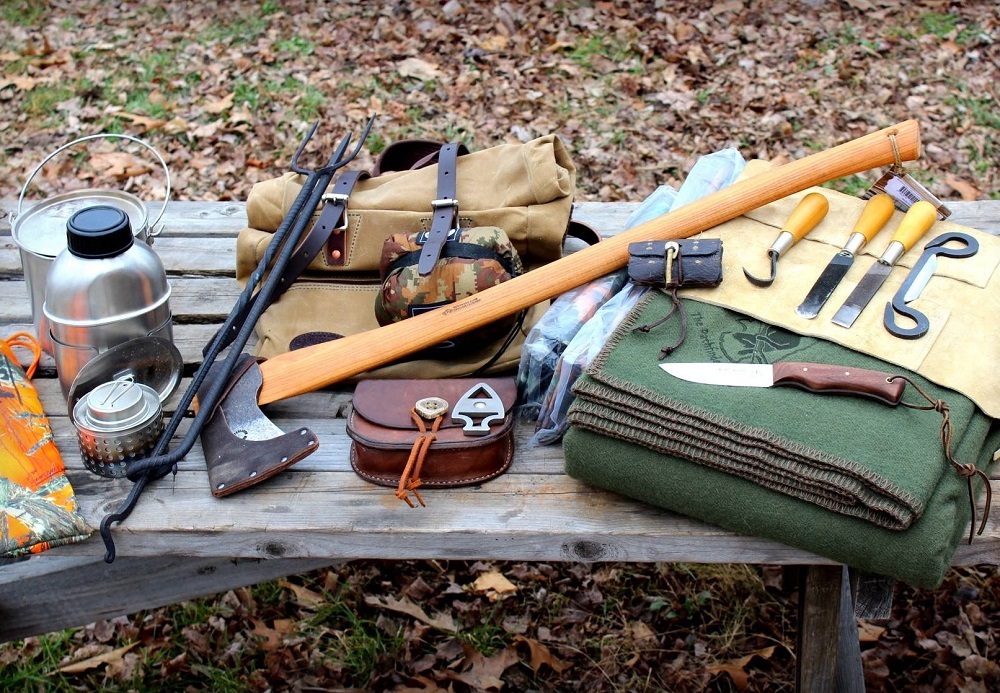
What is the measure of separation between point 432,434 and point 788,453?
2.07ft

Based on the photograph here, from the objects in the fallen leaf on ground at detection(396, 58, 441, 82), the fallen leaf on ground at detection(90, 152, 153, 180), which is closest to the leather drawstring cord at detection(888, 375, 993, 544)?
the fallen leaf on ground at detection(90, 152, 153, 180)

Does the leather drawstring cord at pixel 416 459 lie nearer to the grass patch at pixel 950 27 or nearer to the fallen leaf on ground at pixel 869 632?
the fallen leaf on ground at pixel 869 632

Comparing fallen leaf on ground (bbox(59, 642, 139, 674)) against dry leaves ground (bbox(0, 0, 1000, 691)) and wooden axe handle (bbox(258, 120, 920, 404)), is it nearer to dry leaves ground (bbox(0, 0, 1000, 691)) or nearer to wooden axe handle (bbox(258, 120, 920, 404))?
dry leaves ground (bbox(0, 0, 1000, 691))

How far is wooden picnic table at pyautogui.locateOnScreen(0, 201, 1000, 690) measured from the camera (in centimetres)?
181

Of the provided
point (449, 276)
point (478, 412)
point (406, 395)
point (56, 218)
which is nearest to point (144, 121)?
point (56, 218)

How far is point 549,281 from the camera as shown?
2123 millimetres

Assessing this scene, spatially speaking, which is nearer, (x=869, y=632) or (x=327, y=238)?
(x=327, y=238)

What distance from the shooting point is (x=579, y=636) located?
286cm

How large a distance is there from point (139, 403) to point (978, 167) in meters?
4.10

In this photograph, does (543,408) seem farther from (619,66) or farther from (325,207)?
(619,66)

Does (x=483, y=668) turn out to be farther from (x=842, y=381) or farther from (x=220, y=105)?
(x=220, y=105)

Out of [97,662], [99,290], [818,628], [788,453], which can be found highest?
[788,453]

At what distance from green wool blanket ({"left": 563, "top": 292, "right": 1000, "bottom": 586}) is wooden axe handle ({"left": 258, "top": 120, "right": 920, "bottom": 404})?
319mm

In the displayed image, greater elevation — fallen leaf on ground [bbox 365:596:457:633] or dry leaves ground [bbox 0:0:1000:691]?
dry leaves ground [bbox 0:0:1000:691]
